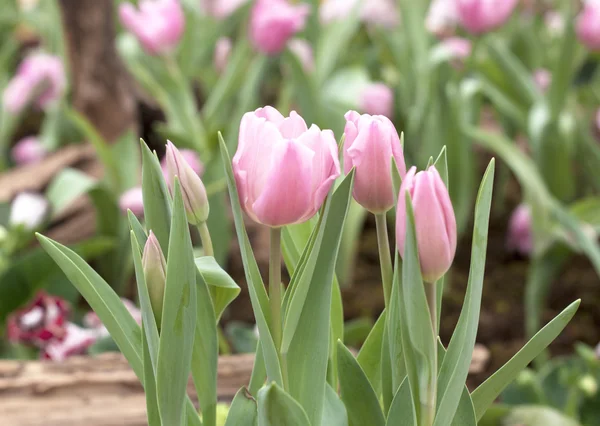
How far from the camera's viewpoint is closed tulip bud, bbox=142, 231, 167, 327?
0.41 metres

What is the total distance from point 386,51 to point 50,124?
0.77 meters

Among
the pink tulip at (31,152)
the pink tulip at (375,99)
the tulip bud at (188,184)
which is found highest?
the tulip bud at (188,184)

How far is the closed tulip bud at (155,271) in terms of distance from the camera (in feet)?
1.33

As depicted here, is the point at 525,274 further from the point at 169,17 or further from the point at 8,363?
the point at 8,363

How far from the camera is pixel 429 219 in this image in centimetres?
37

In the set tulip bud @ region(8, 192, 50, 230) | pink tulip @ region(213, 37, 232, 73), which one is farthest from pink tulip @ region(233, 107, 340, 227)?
pink tulip @ region(213, 37, 232, 73)

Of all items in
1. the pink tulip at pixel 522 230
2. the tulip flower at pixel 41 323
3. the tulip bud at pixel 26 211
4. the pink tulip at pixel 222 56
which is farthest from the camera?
the pink tulip at pixel 222 56

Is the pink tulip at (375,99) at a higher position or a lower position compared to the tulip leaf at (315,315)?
lower

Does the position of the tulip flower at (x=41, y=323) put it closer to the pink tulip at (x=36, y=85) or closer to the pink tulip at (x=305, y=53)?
the pink tulip at (x=36, y=85)

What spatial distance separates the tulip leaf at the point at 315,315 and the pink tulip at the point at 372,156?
0.8 inches

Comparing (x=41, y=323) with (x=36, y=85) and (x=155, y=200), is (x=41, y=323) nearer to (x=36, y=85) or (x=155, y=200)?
(x=155, y=200)

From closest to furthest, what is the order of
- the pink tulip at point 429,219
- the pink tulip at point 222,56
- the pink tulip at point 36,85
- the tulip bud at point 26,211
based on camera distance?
1. the pink tulip at point 429,219
2. the tulip bud at point 26,211
3. the pink tulip at point 36,85
4. the pink tulip at point 222,56

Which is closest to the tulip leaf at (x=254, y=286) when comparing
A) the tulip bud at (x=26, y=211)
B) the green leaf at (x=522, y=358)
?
the green leaf at (x=522, y=358)

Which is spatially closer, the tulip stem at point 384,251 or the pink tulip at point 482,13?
the tulip stem at point 384,251
